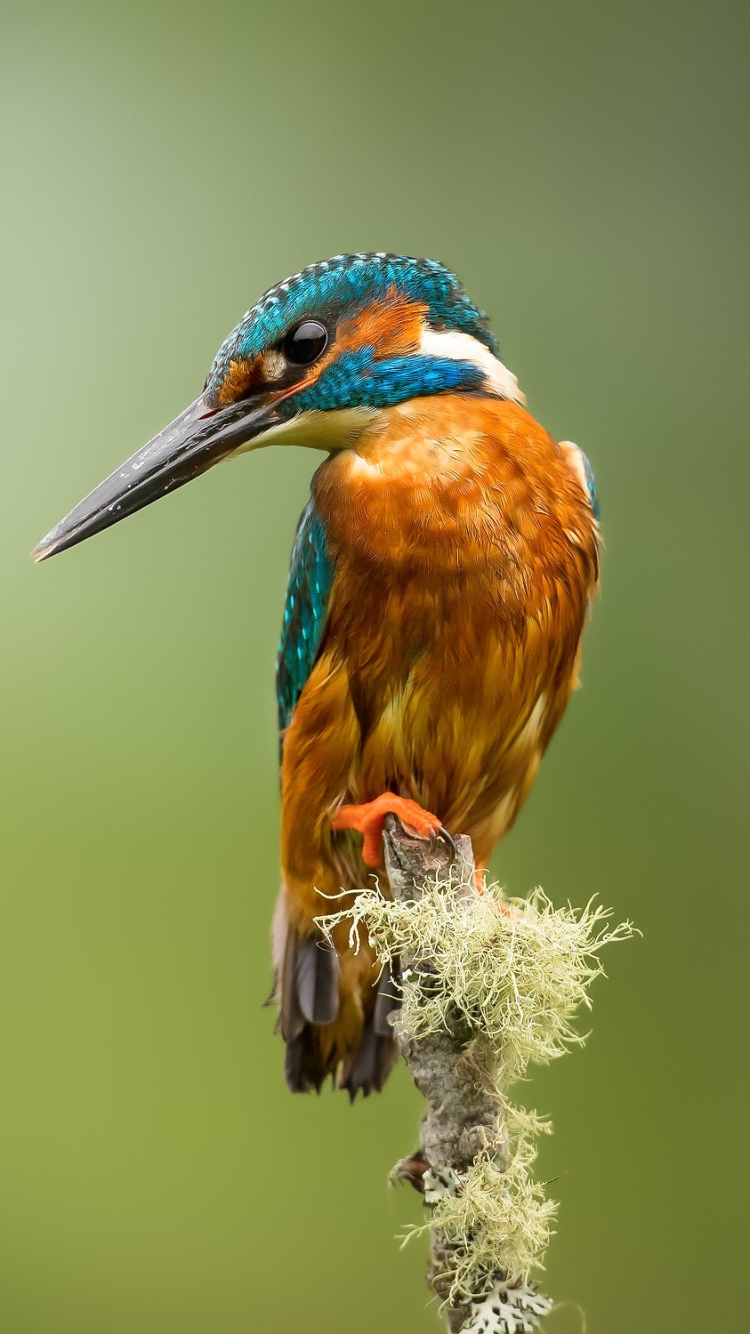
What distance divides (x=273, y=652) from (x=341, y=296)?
0.55m

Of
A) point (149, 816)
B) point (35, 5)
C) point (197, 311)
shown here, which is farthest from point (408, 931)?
point (35, 5)

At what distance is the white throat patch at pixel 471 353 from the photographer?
39.5 inches

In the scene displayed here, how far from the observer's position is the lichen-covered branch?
0.88 m

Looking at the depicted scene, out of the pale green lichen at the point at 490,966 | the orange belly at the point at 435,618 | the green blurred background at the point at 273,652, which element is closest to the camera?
the pale green lichen at the point at 490,966

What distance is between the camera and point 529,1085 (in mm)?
1505

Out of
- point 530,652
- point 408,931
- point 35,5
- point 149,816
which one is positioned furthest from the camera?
point 149,816

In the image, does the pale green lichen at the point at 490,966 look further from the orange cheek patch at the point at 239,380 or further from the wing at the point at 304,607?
the orange cheek patch at the point at 239,380

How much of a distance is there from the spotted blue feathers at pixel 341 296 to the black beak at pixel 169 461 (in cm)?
3

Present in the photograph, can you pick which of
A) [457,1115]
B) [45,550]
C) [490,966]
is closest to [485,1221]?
[457,1115]

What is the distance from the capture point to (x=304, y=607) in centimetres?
105

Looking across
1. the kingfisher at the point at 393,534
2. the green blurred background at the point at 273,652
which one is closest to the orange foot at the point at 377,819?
the kingfisher at the point at 393,534

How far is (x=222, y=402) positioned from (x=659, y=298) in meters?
0.82

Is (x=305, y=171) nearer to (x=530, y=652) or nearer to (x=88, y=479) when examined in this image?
(x=88, y=479)

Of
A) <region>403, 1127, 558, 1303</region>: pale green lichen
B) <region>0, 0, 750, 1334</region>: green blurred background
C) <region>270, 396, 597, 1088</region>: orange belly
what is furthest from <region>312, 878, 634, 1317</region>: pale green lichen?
<region>0, 0, 750, 1334</region>: green blurred background
